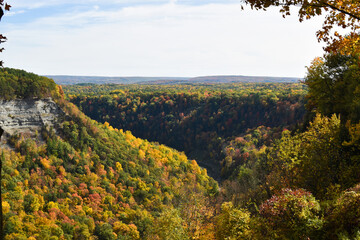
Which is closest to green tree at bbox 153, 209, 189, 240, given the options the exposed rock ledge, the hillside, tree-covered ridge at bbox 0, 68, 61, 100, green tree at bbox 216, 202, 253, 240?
green tree at bbox 216, 202, 253, 240

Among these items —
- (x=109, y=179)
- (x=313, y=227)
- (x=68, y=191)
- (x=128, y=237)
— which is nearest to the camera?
(x=313, y=227)

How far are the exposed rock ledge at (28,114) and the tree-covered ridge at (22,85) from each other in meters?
1.65

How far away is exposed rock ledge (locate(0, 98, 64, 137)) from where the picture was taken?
72500mm

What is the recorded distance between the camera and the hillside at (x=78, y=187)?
61.3 meters

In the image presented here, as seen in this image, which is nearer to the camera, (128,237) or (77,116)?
(128,237)

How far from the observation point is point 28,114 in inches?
3066

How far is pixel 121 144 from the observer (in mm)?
114562

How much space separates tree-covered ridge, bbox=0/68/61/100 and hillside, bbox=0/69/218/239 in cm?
62

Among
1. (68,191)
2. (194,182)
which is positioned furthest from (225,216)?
(194,182)

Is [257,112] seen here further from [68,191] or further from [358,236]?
[358,236]

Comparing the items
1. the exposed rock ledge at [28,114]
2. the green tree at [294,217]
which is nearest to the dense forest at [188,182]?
the green tree at [294,217]

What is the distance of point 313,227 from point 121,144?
342 ft

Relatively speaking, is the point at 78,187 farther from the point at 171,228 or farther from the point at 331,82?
the point at 331,82

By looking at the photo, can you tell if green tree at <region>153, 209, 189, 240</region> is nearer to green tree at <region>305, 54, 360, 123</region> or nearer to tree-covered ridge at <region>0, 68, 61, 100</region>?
green tree at <region>305, 54, 360, 123</region>
